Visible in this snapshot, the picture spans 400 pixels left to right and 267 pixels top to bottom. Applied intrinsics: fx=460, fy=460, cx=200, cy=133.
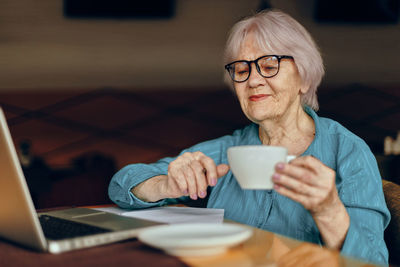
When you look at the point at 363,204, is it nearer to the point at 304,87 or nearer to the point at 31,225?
the point at 304,87

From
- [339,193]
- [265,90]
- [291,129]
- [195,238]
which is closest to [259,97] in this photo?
[265,90]

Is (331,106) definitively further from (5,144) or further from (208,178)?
(5,144)

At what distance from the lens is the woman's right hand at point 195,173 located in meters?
1.02

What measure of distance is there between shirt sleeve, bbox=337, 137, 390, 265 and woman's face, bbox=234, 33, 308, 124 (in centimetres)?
24

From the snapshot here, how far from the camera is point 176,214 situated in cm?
114

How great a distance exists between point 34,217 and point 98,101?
3.10 meters

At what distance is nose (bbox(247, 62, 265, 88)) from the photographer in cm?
134

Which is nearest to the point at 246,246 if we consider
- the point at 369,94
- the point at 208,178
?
the point at 208,178

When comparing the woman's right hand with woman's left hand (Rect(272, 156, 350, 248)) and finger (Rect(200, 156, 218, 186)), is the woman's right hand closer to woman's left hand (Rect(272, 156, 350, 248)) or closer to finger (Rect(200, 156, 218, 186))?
finger (Rect(200, 156, 218, 186))

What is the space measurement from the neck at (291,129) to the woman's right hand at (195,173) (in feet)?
1.36

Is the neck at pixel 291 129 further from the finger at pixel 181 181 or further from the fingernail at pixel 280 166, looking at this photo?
the fingernail at pixel 280 166

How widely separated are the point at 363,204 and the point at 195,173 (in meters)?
0.39

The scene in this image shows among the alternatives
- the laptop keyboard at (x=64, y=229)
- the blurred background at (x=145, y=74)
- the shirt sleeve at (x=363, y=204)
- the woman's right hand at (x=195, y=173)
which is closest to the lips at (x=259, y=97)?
the shirt sleeve at (x=363, y=204)

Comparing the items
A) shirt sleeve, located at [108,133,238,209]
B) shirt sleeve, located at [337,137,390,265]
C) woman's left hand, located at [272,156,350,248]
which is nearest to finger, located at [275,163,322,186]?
woman's left hand, located at [272,156,350,248]
